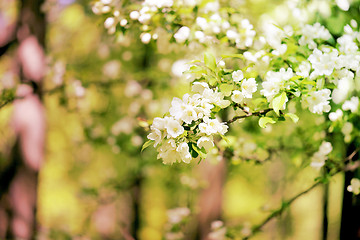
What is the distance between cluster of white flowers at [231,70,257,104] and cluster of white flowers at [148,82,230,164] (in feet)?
0.31

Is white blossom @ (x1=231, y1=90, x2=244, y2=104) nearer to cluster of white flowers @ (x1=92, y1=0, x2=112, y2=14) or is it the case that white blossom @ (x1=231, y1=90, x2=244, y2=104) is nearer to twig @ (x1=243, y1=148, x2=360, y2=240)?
twig @ (x1=243, y1=148, x2=360, y2=240)

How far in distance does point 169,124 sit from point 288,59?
1024 mm

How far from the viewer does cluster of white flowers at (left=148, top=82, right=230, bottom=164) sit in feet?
5.57

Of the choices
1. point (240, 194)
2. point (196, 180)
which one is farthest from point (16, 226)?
point (240, 194)

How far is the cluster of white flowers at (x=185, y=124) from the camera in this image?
170 centimetres

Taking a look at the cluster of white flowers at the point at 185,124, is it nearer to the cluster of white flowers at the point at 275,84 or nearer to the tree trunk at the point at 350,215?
the cluster of white flowers at the point at 275,84

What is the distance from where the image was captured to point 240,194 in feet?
50.6

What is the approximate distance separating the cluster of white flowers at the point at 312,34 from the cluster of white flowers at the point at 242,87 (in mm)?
770

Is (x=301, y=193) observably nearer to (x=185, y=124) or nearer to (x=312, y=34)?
(x=312, y=34)

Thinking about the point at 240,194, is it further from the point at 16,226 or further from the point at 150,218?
the point at 16,226

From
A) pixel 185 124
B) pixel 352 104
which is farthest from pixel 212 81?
pixel 352 104

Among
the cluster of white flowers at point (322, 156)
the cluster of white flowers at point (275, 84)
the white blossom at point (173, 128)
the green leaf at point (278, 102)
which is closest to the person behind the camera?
the white blossom at point (173, 128)

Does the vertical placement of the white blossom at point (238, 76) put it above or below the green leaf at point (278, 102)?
above

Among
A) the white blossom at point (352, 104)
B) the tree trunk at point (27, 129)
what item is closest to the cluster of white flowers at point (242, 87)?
the white blossom at point (352, 104)
